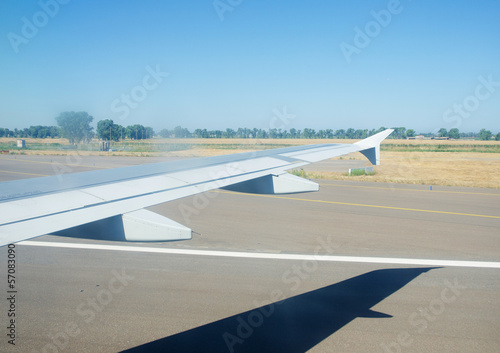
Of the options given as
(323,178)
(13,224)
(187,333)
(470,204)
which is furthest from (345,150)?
(323,178)

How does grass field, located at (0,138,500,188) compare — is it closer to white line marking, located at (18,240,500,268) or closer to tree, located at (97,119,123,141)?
tree, located at (97,119,123,141)

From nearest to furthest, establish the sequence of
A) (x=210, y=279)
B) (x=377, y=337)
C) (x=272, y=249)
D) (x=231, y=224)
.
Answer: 1. (x=377, y=337)
2. (x=210, y=279)
3. (x=272, y=249)
4. (x=231, y=224)

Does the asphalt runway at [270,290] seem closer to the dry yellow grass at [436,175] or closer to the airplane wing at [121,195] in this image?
the airplane wing at [121,195]

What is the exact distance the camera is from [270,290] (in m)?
5.63

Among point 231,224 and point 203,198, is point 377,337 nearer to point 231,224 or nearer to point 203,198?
point 231,224

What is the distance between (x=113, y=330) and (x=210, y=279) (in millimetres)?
1911

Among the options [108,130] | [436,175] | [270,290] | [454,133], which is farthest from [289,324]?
[454,133]

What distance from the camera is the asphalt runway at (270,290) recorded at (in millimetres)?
4262

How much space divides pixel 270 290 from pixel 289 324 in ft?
3.35

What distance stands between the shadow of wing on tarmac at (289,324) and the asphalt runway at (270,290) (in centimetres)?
2

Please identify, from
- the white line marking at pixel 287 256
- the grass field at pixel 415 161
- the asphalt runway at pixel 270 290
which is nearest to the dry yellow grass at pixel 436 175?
the grass field at pixel 415 161

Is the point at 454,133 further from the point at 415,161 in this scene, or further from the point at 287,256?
the point at 287,256

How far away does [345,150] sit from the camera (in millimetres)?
7051

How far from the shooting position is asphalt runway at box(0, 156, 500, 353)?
4.26 meters
